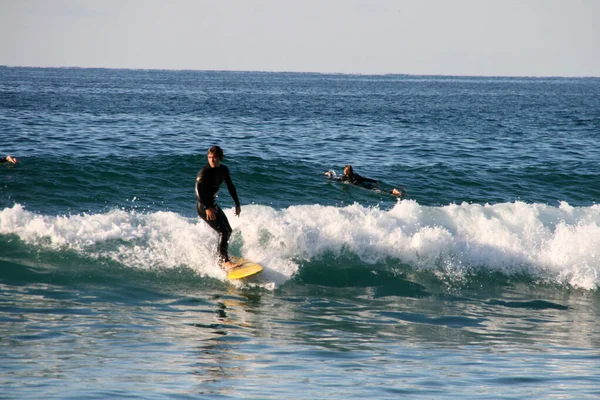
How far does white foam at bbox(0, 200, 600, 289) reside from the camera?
39.5ft

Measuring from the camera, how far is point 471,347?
26.4ft

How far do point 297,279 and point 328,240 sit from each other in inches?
54.1

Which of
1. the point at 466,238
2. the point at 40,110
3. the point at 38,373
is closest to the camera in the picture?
the point at 38,373

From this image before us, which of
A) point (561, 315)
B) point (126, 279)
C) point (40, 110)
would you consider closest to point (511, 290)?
point (561, 315)

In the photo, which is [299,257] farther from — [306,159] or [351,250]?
[306,159]

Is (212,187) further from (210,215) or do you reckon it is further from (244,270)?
(244,270)

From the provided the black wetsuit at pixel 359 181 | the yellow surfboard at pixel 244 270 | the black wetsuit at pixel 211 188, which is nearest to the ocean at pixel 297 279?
the yellow surfboard at pixel 244 270

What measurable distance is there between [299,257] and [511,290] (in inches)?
150

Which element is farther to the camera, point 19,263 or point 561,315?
point 19,263

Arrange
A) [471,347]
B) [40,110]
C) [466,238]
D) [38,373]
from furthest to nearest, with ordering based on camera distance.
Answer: [40,110] → [466,238] → [471,347] → [38,373]

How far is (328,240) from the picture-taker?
12547mm

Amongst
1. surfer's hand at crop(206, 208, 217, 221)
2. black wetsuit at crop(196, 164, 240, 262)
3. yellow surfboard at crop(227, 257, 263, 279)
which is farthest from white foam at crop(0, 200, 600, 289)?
surfer's hand at crop(206, 208, 217, 221)

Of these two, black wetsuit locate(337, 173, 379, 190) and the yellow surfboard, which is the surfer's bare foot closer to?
the yellow surfboard

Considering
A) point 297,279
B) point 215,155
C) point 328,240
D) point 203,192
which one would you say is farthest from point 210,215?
point 328,240
